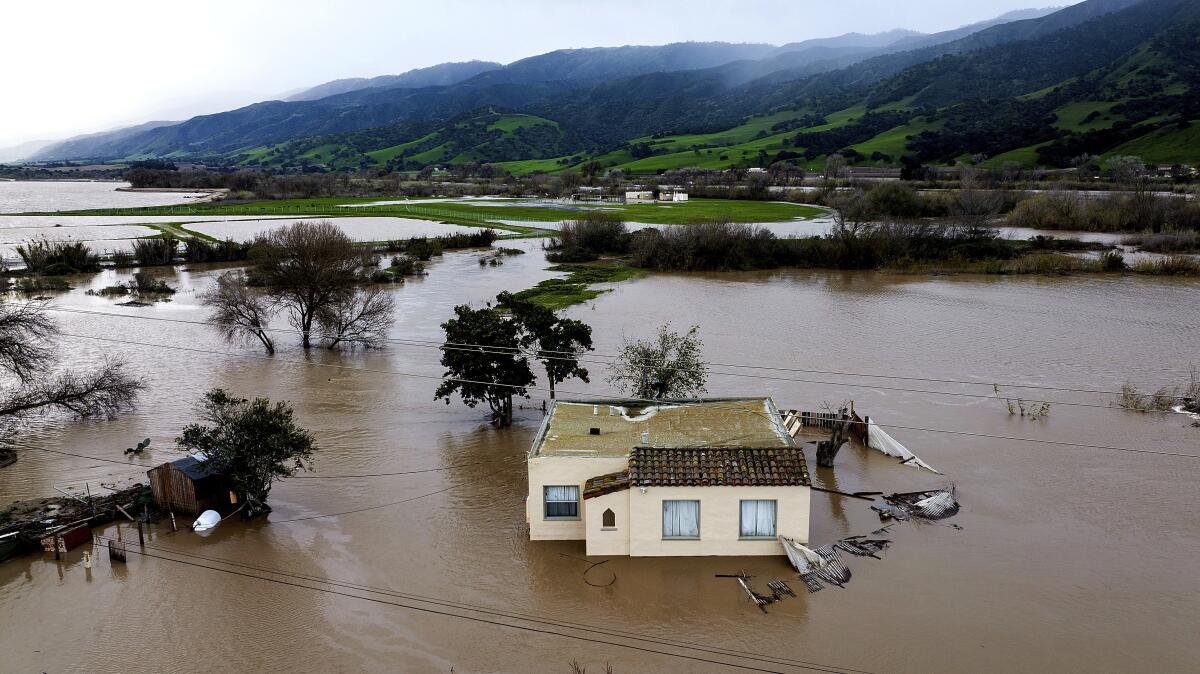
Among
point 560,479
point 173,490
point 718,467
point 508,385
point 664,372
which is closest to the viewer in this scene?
point 718,467

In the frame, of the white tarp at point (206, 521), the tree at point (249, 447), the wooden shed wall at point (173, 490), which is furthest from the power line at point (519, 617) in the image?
the tree at point (249, 447)

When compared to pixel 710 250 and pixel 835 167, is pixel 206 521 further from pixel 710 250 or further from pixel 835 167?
pixel 835 167

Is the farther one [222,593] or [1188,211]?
[1188,211]

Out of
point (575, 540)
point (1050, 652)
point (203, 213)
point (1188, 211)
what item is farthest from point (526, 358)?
point (203, 213)

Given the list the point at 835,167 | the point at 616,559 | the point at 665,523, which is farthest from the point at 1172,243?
the point at 616,559

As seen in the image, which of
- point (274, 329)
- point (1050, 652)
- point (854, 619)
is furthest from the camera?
point (274, 329)

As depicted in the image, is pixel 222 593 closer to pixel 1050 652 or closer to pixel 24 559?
pixel 24 559
